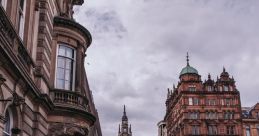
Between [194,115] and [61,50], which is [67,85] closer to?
[61,50]

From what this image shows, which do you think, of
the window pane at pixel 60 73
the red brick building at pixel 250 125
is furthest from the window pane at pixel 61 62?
the red brick building at pixel 250 125

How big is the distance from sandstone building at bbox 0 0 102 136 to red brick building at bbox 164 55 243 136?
56112 mm

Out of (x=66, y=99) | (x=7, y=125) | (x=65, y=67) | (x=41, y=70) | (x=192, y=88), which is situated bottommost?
(x=7, y=125)

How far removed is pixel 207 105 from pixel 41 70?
63.2m

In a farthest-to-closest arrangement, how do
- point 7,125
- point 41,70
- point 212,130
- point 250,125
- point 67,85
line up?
point 250,125 < point 212,130 < point 67,85 < point 41,70 < point 7,125

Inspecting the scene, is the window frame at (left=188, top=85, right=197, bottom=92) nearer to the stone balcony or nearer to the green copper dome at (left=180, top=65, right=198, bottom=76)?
the green copper dome at (left=180, top=65, right=198, bottom=76)

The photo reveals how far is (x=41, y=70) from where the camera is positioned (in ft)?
52.0

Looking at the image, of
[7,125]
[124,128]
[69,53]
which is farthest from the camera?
[124,128]

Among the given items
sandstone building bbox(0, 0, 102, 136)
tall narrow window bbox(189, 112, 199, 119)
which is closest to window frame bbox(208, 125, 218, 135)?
tall narrow window bbox(189, 112, 199, 119)

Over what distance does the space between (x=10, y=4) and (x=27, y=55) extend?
2201mm

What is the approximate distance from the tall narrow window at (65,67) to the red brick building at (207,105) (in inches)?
2271

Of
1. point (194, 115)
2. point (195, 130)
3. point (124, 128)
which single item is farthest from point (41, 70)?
point (124, 128)

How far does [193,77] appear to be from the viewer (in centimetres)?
7881

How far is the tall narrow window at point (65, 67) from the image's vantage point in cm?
1868
